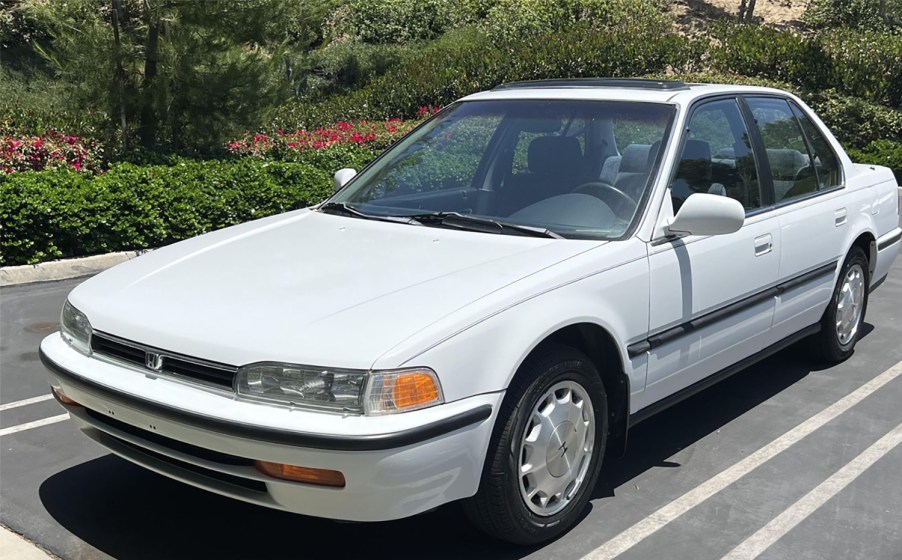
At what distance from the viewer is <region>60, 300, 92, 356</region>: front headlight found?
361 cm

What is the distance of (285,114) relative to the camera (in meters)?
17.4

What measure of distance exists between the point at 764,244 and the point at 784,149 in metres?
0.84

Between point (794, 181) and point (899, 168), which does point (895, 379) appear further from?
point (899, 168)

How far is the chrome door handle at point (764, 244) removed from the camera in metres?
4.66

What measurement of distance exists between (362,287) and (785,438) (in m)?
2.62

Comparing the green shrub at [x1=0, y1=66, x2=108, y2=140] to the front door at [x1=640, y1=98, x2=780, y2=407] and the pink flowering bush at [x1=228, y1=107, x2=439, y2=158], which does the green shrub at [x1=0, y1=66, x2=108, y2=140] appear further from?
the front door at [x1=640, y1=98, x2=780, y2=407]

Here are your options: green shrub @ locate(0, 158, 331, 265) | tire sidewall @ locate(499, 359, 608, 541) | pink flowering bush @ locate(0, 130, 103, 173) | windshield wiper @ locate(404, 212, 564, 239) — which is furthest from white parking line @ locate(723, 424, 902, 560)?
pink flowering bush @ locate(0, 130, 103, 173)

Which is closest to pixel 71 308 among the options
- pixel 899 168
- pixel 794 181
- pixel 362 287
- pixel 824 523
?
pixel 362 287

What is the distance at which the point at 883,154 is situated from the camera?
14.8 m

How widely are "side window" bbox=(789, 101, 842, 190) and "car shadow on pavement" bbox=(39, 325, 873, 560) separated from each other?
7.13 ft

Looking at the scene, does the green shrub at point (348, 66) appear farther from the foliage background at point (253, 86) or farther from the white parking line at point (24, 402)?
the white parking line at point (24, 402)

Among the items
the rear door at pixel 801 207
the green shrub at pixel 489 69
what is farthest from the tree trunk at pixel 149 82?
the rear door at pixel 801 207

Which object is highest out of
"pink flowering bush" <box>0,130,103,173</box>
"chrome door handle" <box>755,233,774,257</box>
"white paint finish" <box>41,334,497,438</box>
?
"chrome door handle" <box>755,233,774,257</box>

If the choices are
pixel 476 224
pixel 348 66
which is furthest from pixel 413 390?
pixel 348 66
